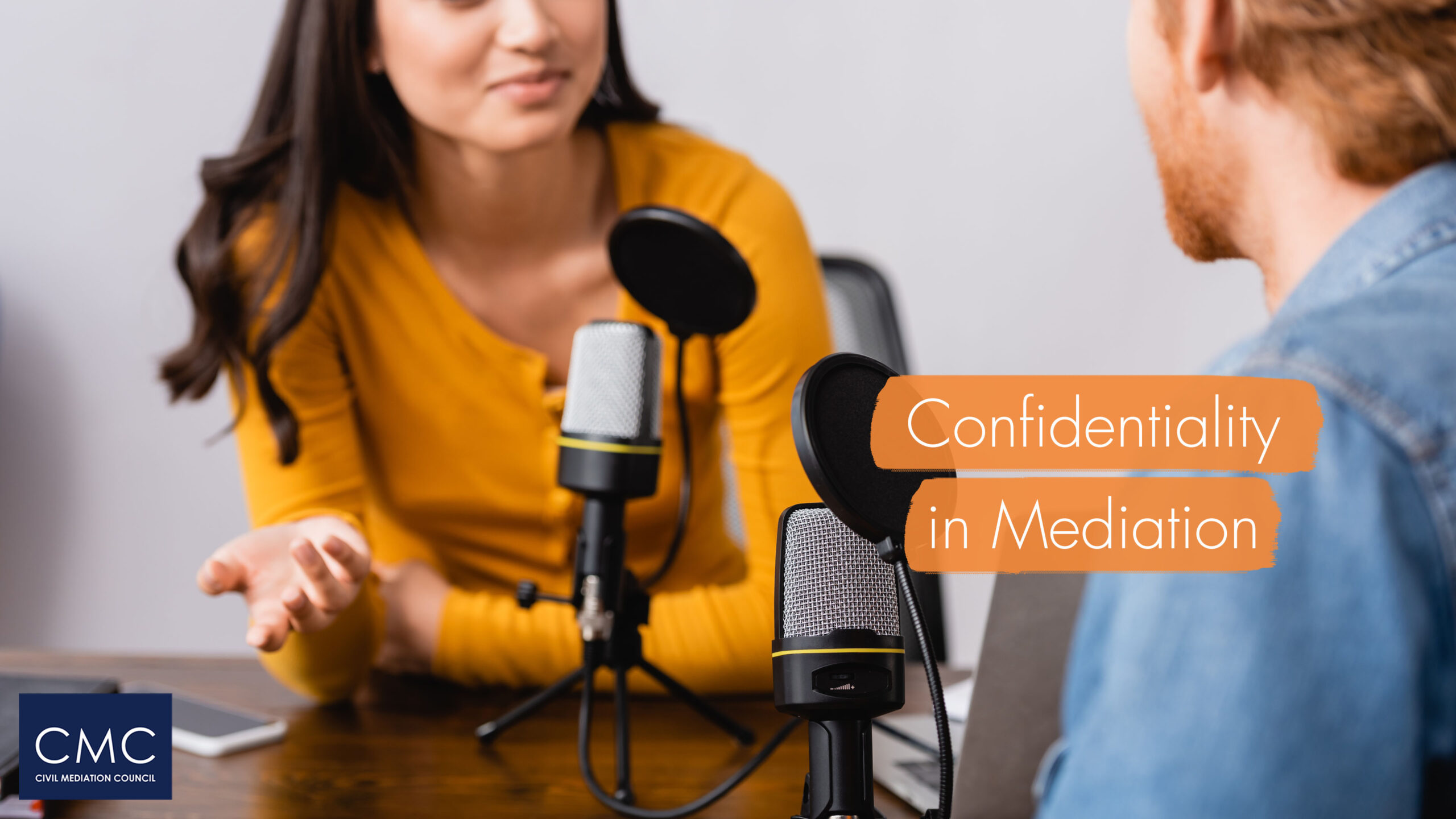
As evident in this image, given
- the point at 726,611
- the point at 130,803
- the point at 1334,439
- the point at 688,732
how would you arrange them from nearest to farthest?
the point at 1334,439, the point at 130,803, the point at 688,732, the point at 726,611

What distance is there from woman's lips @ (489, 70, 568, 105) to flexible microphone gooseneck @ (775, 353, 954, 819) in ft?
2.37

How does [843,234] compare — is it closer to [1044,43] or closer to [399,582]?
[1044,43]

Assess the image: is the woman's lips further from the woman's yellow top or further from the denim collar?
the denim collar

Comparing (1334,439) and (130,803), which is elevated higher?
(1334,439)

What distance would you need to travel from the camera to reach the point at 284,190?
125 cm

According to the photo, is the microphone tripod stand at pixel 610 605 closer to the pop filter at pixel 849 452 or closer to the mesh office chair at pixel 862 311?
the pop filter at pixel 849 452

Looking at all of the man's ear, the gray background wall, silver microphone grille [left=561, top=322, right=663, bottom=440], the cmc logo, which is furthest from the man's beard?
the gray background wall

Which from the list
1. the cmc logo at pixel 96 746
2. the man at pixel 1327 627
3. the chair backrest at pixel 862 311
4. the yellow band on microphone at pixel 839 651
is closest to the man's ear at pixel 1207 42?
the man at pixel 1327 627

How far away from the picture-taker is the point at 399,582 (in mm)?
1227

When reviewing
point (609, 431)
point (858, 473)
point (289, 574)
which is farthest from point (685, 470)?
point (858, 473)

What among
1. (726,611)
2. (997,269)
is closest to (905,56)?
(997,269)

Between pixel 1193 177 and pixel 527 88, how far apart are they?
2.36 feet

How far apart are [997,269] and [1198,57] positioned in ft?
5.97

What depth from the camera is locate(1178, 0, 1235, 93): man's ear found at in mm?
570
